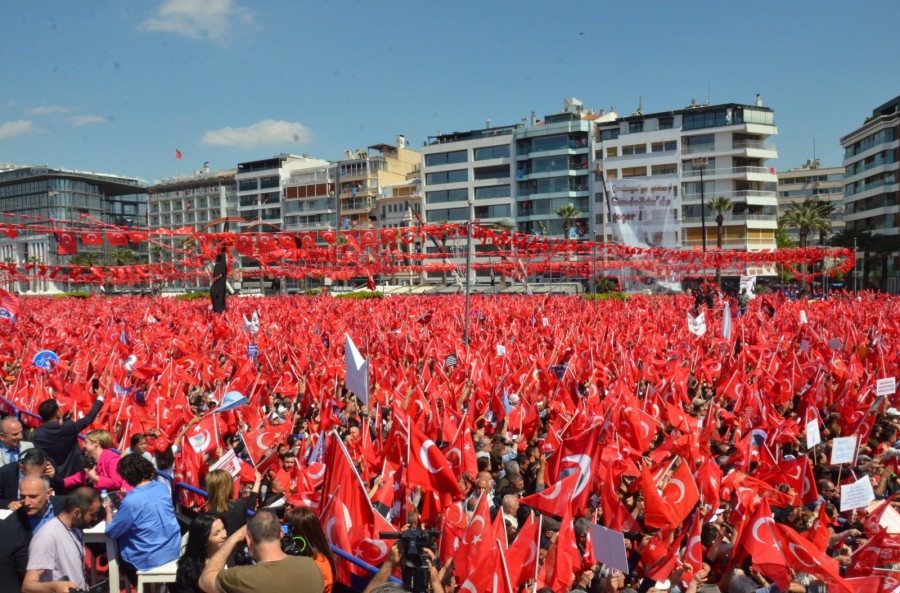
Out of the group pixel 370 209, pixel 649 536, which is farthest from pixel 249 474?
pixel 370 209

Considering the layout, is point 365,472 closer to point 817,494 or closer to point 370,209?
point 817,494

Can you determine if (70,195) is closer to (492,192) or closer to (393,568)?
(492,192)

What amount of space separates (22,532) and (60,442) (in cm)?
245

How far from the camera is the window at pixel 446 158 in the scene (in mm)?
88062

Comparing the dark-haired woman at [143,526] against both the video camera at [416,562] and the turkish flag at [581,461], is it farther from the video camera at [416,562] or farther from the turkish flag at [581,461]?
the turkish flag at [581,461]

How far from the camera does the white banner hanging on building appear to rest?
112 ft

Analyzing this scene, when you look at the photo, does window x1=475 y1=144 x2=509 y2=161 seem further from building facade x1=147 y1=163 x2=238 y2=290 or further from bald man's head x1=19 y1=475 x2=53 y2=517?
bald man's head x1=19 y1=475 x2=53 y2=517

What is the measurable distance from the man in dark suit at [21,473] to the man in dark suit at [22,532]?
4.1 inches

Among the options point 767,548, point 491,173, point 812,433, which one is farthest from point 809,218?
point 767,548

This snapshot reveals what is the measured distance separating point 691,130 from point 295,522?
75204mm

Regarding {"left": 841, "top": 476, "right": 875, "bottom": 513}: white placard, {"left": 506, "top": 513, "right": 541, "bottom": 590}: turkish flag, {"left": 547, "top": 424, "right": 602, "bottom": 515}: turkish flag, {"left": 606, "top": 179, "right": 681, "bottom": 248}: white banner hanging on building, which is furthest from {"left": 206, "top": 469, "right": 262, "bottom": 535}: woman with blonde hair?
{"left": 606, "top": 179, "right": 681, "bottom": 248}: white banner hanging on building

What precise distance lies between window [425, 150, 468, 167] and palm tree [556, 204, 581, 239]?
1473 centimetres

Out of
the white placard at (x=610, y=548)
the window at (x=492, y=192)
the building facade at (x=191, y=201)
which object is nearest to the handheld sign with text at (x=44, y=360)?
the white placard at (x=610, y=548)

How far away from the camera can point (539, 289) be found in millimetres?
70000
